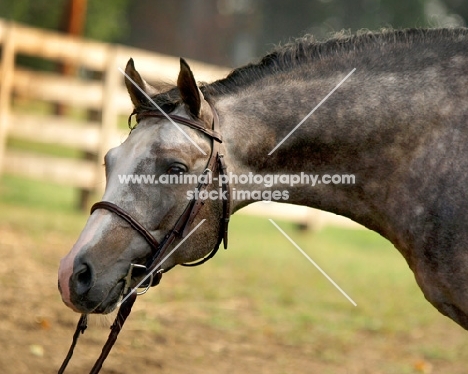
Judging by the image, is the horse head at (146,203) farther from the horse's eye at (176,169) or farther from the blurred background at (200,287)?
the blurred background at (200,287)

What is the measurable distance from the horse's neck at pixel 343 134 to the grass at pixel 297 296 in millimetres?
2126

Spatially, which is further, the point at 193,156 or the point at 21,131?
the point at 21,131

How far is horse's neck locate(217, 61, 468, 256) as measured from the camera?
10.4 ft

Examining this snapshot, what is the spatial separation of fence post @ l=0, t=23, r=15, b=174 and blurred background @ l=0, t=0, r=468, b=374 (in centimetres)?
2

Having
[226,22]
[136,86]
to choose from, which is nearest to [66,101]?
[136,86]

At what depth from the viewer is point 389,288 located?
765 centimetres

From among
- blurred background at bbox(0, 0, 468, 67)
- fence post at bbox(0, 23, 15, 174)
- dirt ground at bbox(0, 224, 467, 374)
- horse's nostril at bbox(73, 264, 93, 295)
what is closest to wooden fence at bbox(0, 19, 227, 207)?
fence post at bbox(0, 23, 15, 174)

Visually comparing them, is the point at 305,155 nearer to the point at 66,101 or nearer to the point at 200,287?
the point at 200,287

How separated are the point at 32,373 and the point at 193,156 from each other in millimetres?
1854

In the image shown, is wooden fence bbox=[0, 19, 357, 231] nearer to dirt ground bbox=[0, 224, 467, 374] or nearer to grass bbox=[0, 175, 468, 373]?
grass bbox=[0, 175, 468, 373]

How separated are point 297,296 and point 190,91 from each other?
13.5 feet

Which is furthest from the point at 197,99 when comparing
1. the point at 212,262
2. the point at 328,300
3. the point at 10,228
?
the point at 10,228

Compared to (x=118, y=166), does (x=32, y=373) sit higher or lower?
lower

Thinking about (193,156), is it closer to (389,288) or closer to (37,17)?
(389,288)
